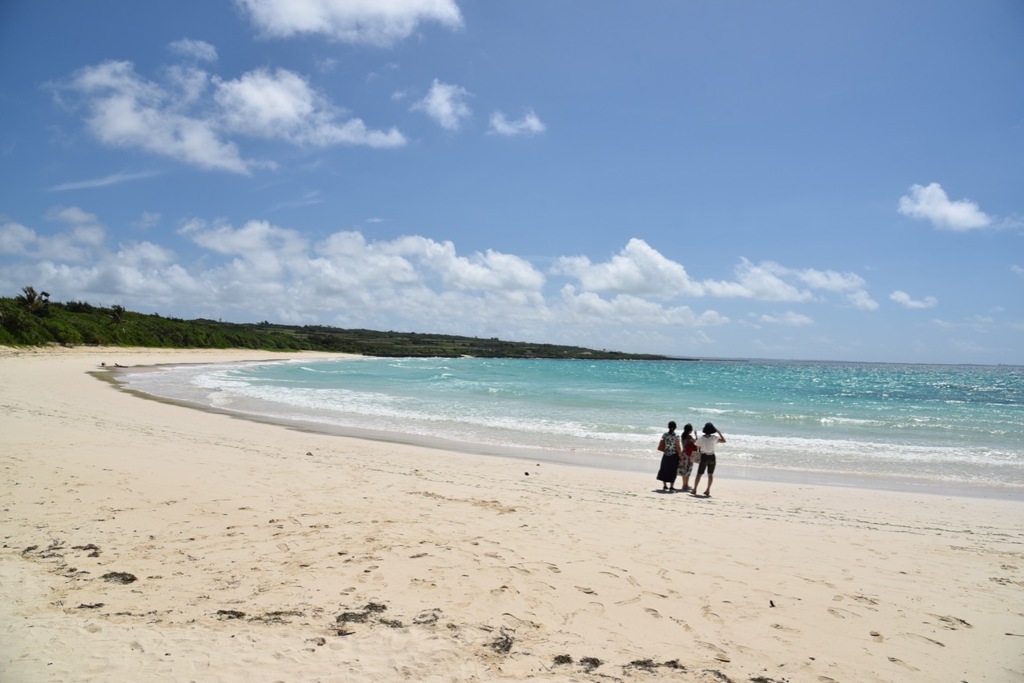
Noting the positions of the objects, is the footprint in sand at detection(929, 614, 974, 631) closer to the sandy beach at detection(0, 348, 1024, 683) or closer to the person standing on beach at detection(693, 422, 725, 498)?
the sandy beach at detection(0, 348, 1024, 683)

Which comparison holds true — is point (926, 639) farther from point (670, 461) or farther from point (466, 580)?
point (670, 461)

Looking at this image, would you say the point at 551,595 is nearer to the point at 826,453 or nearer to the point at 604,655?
the point at 604,655

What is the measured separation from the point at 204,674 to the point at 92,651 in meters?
0.90

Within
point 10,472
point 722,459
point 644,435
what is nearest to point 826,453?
point 722,459

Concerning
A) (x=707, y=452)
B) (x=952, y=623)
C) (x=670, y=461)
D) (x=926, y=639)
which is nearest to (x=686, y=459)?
(x=670, y=461)

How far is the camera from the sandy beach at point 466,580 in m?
4.17

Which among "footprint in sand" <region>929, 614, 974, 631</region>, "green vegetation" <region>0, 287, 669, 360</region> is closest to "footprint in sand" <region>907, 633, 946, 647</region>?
"footprint in sand" <region>929, 614, 974, 631</region>

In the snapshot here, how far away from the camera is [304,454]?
12289mm

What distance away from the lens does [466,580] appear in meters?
5.54

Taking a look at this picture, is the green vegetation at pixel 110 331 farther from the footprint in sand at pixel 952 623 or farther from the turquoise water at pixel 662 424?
the footprint in sand at pixel 952 623

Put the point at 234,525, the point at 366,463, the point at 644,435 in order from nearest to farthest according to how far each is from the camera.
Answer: the point at 234,525
the point at 366,463
the point at 644,435

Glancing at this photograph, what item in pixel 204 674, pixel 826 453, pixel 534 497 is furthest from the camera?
pixel 826 453

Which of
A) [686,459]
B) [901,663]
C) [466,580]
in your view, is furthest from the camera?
[686,459]

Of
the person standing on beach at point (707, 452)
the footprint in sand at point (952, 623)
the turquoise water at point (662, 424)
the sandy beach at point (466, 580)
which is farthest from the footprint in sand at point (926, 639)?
the turquoise water at point (662, 424)
